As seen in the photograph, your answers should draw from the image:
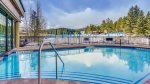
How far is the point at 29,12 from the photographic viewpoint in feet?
109

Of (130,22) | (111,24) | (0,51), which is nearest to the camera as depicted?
(0,51)

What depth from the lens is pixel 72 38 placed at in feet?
90.0

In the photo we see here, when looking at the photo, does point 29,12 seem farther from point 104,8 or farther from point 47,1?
point 104,8

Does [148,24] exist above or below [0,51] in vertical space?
above

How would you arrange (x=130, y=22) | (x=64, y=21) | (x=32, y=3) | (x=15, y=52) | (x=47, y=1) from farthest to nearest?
1. (x=64, y=21)
2. (x=47, y=1)
3. (x=130, y=22)
4. (x=32, y=3)
5. (x=15, y=52)

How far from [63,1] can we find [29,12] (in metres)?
11.7

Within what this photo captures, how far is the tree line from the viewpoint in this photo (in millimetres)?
36719

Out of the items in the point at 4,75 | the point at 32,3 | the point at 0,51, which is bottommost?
the point at 4,75

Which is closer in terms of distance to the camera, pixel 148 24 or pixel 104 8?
pixel 148 24

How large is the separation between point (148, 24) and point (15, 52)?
24.9m

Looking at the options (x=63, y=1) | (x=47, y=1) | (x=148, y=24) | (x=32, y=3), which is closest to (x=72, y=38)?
(x=32, y=3)

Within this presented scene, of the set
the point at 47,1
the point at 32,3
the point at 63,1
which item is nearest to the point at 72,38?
the point at 32,3

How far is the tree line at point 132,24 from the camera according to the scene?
1446 inches

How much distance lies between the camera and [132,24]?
138 feet
